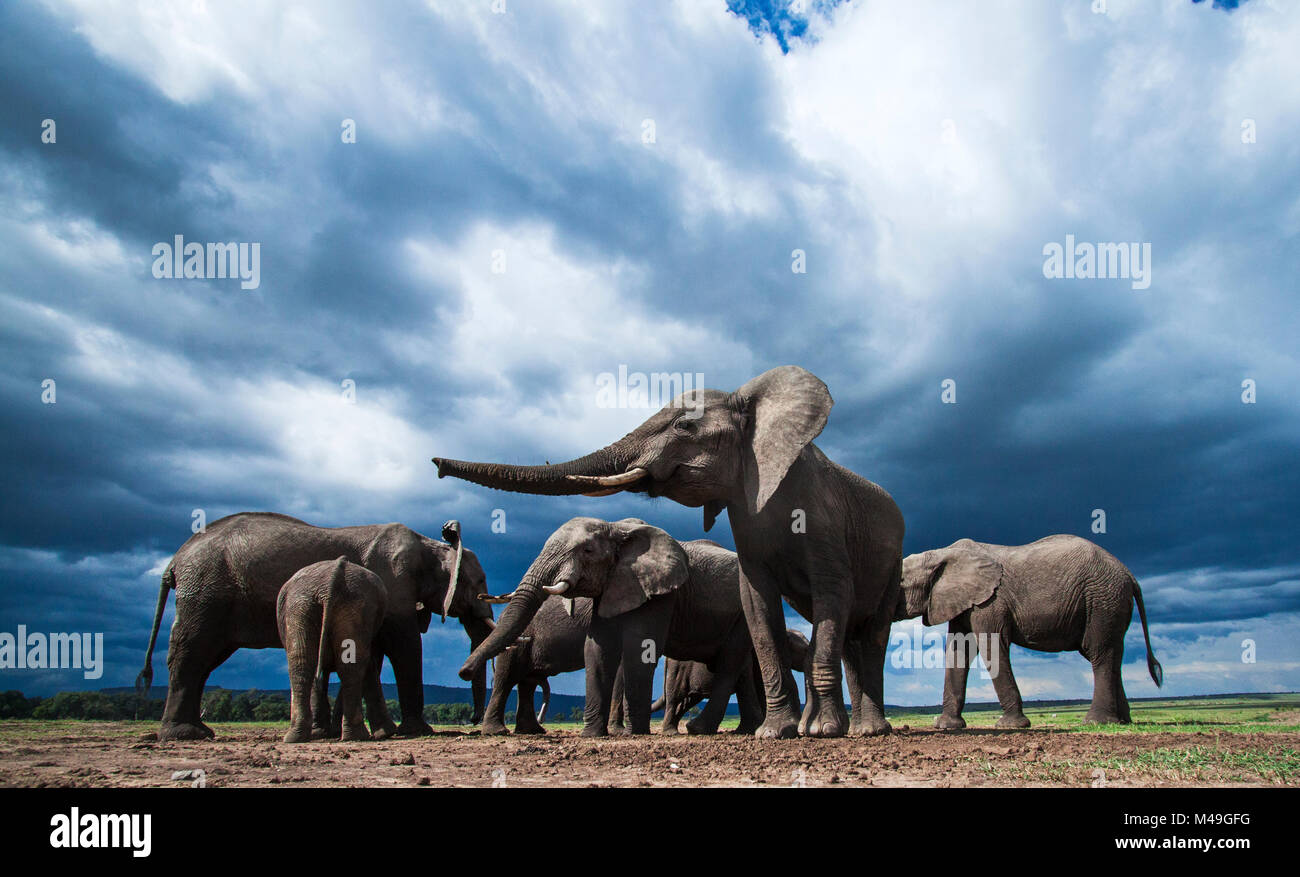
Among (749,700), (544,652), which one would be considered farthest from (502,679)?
(749,700)

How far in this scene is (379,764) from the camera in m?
8.62

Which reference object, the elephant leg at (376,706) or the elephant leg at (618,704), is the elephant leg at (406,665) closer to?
the elephant leg at (376,706)

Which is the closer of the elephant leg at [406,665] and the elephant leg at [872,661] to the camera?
the elephant leg at [872,661]

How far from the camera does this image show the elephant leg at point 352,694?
13.5m

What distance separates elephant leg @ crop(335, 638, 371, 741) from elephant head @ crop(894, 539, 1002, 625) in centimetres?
1118

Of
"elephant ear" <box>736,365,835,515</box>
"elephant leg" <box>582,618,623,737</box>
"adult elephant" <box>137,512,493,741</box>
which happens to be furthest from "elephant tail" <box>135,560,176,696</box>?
"elephant ear" <box>736,365,835,515</box>

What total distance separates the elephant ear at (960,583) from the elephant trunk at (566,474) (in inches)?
445

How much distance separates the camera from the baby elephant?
13.4 meters

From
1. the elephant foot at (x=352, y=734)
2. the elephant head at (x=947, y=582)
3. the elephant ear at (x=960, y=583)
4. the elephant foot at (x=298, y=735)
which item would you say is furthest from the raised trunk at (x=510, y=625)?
the elephant ear at (x=960, y=583)

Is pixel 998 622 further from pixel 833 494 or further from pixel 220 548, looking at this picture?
pixel 220 548

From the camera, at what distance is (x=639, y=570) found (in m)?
15.1

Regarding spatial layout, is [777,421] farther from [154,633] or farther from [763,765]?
[154,633]

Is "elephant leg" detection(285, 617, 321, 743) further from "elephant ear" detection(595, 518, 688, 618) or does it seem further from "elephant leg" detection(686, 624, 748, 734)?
"elephant leg" detection(686, 624, 748, 734)

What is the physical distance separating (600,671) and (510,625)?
71.0 inches
